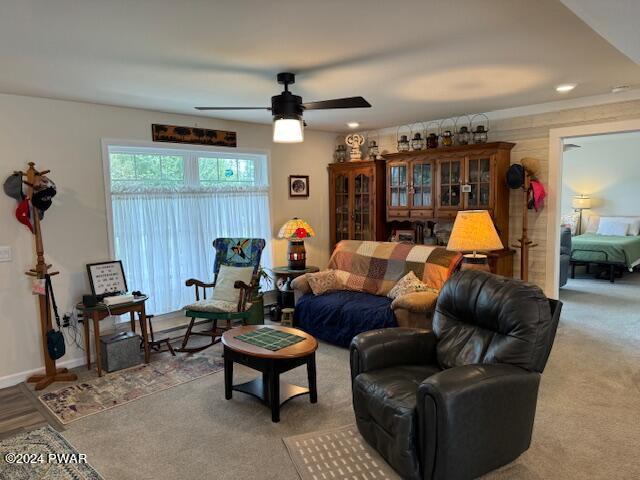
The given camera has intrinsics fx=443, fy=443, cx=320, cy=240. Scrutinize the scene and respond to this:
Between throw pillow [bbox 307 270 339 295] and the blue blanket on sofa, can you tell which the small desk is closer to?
the blue blanket on sofa

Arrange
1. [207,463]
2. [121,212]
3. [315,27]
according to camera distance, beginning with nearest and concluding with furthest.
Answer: [315,27]
[207,463]
[121,212]

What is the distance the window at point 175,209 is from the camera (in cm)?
433

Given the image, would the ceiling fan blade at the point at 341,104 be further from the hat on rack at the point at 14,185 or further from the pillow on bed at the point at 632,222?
the pillow on bed at the point at 632,222

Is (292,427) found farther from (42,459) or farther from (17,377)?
(17,377)

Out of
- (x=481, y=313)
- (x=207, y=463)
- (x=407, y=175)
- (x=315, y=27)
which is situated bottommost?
(x=207, y=463)

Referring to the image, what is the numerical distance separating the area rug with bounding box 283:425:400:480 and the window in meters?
2.56

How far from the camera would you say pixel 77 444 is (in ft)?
8.80

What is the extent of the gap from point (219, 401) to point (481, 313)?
1929 millimetres

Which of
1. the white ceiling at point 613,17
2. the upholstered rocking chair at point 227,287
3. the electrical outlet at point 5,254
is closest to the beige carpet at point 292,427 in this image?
the upholstered rocking chair at point 227,287

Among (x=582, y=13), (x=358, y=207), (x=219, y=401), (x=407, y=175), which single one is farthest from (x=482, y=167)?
(x=219, y=401)

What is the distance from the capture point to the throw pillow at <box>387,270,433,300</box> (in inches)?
157

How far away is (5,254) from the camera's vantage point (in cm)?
360

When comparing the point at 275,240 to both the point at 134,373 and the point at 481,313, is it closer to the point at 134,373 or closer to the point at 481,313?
the point at 134,373

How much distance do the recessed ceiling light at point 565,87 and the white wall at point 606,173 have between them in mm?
4711
